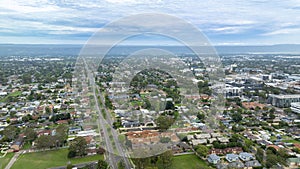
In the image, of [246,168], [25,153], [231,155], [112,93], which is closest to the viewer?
[246,168]

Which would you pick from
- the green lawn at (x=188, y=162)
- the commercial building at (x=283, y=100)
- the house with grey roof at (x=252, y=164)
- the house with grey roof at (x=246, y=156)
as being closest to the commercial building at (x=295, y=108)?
the commercial building at (x=283, y=100)

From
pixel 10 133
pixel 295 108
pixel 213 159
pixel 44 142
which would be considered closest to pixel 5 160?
pixel 44 142

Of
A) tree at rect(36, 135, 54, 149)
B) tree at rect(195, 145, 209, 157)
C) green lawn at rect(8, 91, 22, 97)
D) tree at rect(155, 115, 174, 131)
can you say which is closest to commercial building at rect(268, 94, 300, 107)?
tree at rect(155, 115, 174, 131)

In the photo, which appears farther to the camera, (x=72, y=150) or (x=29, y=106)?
(x=29, y=106)

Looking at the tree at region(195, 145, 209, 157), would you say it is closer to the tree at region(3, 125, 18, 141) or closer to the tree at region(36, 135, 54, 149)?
the tree at region(36, 135, 54, 149)

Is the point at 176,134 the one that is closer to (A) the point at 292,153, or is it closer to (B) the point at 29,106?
(A) the point at 292,153

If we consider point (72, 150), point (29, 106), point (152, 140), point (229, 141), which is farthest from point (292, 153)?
point (29, 106)
